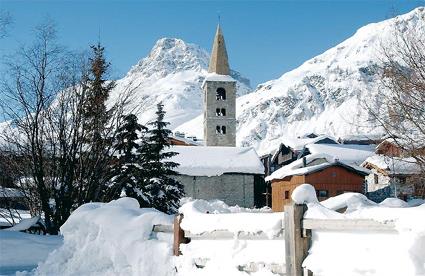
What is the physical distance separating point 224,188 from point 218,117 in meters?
16.3

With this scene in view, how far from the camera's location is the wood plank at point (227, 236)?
651 cm

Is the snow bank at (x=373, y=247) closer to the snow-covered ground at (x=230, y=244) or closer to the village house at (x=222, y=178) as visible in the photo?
the snow-covered ground at (x=230, y=244)

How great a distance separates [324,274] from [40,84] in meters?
12.6

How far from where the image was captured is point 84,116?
16.5m

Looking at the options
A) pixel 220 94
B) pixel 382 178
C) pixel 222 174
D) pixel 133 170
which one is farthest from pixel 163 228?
pixel 220 94

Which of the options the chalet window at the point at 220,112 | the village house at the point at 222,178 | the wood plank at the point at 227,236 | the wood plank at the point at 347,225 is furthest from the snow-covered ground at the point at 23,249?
the chalet window at the point at 220,112

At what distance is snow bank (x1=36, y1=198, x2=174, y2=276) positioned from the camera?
8.16m

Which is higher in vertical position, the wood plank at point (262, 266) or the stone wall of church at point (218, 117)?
the stone wall of church at point (218, 117)

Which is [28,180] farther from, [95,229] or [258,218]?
[258,218]

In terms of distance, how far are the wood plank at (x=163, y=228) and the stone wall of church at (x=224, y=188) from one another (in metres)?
41.2

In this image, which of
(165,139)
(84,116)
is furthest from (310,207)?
(165,139)

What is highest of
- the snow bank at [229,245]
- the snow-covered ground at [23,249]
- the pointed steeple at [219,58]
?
the pointed steeple at [219,58]

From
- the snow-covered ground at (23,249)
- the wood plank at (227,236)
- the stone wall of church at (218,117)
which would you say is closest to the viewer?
the wood plank at (227,236)

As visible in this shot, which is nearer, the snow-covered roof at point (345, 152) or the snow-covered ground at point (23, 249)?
the snow-covered ground at point (23, 249)
